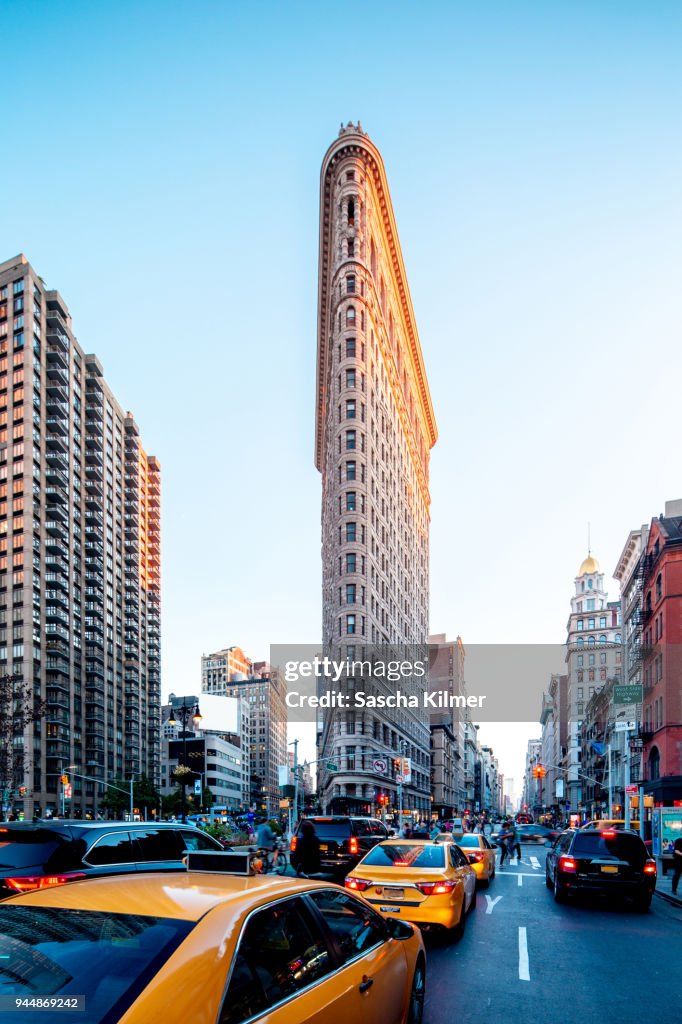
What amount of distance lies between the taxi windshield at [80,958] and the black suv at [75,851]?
5.47m

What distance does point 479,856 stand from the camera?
2191cm

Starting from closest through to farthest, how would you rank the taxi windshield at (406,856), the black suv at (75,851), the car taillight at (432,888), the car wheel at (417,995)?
the car wheel at (417,995) < the black suv at (75,851) < the car taillight at (432,888) < the taxi windshield at (406,856)

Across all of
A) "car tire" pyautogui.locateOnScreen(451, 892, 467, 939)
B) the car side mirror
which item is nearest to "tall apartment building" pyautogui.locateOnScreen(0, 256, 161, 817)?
"car tire" pyautogui.locateOnScreen(451, 892, 467, 939)

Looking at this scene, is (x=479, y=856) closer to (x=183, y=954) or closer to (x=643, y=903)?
(x=643, y=903)

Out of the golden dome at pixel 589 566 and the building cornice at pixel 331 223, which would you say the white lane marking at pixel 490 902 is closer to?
the building cornice at pixel 331 223

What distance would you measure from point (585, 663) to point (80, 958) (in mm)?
141835

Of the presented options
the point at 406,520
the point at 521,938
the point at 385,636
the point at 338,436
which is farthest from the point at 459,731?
the point at 521,938

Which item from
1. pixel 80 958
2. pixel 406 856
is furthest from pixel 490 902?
Result: pixel 80 958

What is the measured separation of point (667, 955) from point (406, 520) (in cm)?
8725

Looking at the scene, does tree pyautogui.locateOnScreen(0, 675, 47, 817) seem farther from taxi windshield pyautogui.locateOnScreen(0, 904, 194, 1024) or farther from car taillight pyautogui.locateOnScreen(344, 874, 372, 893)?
taxi windshield pyautogui.locateOnScreen(0, 904, 194, 1024)

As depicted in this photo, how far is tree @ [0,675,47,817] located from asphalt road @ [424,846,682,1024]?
5226cm

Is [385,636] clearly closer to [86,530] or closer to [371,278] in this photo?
[371,278]

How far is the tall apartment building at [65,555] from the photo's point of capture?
308ft

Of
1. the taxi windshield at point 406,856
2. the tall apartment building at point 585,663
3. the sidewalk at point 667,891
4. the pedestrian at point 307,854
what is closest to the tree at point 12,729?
the sidewalk at point 667,891
